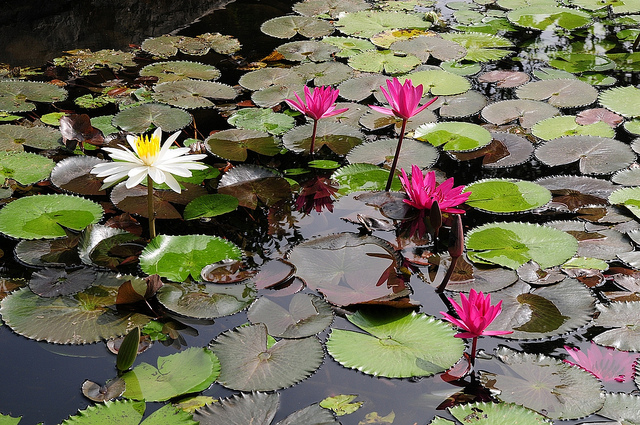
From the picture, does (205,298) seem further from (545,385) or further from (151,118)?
(151,118)

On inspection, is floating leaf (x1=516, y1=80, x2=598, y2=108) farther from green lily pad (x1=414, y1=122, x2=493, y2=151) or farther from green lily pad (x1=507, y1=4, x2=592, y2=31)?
green lily pad (x1=507, y1=4, x2=592, y2=31)

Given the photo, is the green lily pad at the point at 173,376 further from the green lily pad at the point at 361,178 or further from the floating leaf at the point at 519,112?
the floating leaf at the point at 519,112

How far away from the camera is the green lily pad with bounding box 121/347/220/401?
66.3 inches

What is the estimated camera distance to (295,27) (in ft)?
15.4

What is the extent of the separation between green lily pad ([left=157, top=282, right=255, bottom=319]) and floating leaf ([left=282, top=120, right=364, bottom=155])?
1.13 m

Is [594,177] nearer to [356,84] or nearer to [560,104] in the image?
[560,104]

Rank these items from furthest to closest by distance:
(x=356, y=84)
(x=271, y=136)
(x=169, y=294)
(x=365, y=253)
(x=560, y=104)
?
(x=356, y=84), (x=560, y=104), (x=271, y=136), (x=365, y=253), (x=169, y=294)

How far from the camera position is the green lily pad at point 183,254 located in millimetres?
2127

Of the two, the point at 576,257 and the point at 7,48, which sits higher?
the point at 7,48

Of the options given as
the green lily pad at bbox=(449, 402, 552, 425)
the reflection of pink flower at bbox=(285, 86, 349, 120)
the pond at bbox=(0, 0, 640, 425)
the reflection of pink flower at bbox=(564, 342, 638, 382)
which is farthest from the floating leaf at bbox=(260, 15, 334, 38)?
the green lily pad at bbox=(449, 402, 552, 425)

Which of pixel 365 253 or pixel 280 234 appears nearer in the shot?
pixel 365 253

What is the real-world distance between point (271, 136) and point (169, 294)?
1.31 meters

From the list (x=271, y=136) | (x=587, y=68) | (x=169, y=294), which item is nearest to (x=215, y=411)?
(x=169, y=294)

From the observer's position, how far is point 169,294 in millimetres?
2041
